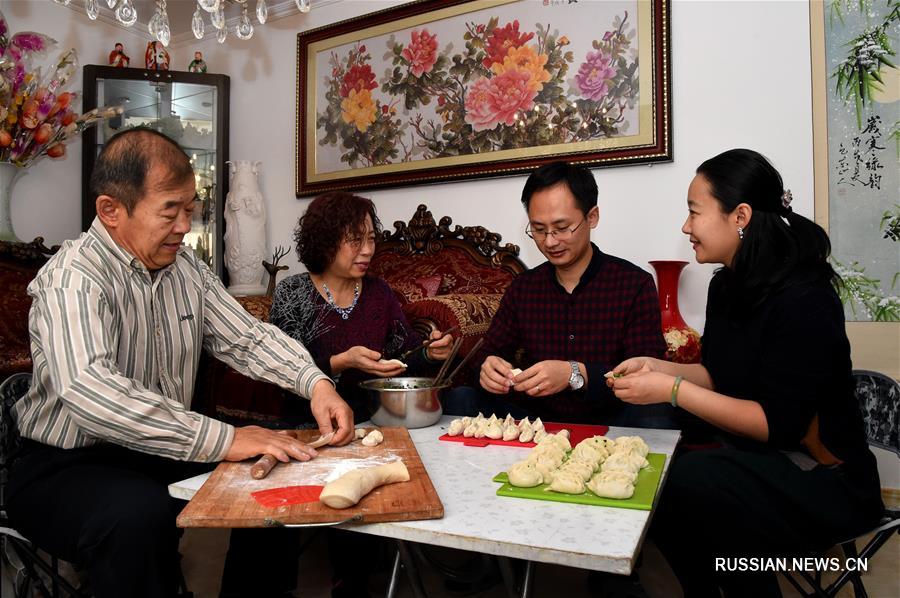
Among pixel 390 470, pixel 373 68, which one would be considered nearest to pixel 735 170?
pixel 390 470

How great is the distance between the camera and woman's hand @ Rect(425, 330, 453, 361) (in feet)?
7.07

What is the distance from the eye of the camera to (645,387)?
1.49 meters

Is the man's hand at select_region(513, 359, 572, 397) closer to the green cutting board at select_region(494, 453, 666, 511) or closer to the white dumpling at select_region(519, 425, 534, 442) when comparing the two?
the white dumpling at select_region(519, 425, 534, 442)

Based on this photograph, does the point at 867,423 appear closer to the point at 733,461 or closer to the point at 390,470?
the point at 733,461

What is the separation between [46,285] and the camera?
1.44 metres

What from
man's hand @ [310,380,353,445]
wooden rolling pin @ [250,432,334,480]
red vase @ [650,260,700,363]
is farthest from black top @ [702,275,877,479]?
red vase @ [650,260,700,363]

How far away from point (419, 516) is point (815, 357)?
98 cm

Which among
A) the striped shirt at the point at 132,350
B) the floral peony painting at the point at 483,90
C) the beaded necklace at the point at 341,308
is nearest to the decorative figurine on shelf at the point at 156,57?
the floral peony painting at the point at 483,90

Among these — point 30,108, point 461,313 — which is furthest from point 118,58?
point 461,313

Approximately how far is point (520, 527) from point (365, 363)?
1.07 m

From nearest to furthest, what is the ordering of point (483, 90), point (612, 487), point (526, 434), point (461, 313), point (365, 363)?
1. point (612, 487)
2. point (526, 434)
3. point (365, 363)
4. point (461, 313)
5. point (483, 90)

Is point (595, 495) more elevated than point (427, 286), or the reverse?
point (427, 286)

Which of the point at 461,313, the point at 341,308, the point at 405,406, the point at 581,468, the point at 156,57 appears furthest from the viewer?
the point at 156,57

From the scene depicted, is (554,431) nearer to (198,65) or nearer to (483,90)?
(483,90)
